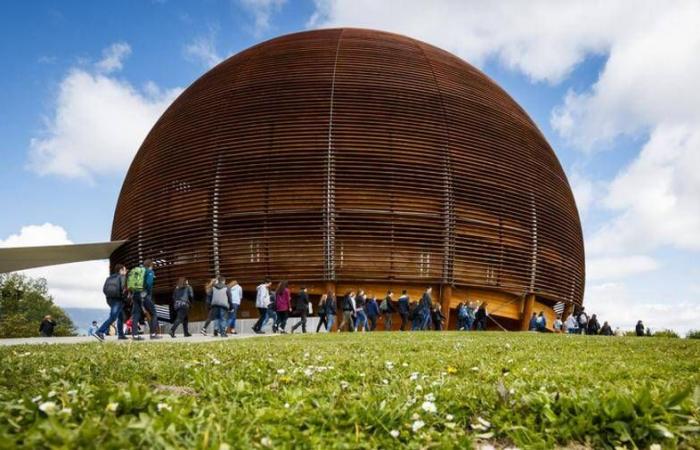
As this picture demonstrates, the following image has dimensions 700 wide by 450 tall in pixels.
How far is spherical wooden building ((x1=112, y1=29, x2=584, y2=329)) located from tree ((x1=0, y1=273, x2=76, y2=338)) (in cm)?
2592

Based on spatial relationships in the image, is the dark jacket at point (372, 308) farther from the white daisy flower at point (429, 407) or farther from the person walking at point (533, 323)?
the white daisy flower at point (429, 407)

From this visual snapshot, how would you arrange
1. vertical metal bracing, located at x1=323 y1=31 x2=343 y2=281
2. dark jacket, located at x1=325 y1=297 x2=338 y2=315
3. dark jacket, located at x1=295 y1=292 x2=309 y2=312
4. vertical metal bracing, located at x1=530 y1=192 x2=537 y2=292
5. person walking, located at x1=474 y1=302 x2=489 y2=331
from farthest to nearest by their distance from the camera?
1. vertical metal bracing, located at x1=530 y1=192 x2=537 y2=292
2. person walking, located at x1=474 y1=302 x2=489 y2=331
3. vertical metal bracing, located at x1=323 y1=31 x2=343 y2=281
4. dark jacket, located at x1=325 y1=297 x2=338 y2=315
5. dark jacket, located at x1=295 y1=292 x2=309 y2=312

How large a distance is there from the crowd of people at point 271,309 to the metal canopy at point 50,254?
267 cm

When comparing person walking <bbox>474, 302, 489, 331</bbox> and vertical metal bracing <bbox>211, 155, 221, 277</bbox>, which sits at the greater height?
vertical metal bracing <bbox>211, 155, 221, 277</bbox>

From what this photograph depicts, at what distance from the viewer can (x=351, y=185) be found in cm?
2139

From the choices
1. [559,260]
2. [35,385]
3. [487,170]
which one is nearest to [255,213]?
[487,170]

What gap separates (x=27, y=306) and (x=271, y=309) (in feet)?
165

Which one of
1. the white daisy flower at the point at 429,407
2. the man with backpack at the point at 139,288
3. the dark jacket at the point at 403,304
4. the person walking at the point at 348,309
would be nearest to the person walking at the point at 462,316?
the dark jacket at the point at 403,304

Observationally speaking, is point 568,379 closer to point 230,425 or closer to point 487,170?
point 230,425

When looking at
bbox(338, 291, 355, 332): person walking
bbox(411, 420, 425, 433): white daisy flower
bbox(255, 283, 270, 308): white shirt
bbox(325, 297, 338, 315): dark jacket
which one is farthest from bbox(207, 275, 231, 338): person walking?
bbox(411, 420, 425, 433): white daisy flower

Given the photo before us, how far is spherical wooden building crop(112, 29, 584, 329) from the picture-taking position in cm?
2112

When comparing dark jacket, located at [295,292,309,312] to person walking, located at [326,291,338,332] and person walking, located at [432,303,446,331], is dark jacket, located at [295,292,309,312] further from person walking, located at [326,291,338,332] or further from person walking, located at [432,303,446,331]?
person walking, located at [432,303,446,331]

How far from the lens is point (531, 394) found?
3391 mm

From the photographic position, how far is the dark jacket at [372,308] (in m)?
18.6
